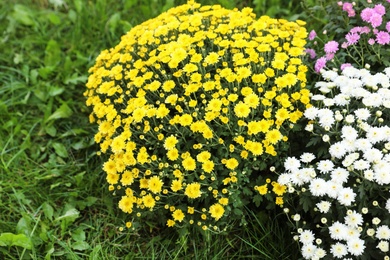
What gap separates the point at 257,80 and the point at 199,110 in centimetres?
29

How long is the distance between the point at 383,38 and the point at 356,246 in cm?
102

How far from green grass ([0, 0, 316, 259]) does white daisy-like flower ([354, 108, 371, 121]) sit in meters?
0.63

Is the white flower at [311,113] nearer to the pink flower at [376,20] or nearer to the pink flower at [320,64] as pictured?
the pink flower at [320,64]

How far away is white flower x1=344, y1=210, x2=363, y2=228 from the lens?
1.84m

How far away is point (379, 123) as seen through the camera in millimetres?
2029

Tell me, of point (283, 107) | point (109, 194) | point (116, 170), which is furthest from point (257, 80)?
point (109, 194)

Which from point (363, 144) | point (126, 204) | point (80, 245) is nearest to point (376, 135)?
point (363, 144)

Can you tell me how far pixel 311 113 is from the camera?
2070 mm

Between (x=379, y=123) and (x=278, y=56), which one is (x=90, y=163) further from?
(x=379, y=123)

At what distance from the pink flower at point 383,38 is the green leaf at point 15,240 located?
1.87 metres

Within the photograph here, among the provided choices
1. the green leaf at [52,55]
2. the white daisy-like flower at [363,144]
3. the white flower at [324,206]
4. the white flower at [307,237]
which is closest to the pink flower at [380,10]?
the white daisy-like flower at [363,144]

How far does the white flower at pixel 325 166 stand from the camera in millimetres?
1945

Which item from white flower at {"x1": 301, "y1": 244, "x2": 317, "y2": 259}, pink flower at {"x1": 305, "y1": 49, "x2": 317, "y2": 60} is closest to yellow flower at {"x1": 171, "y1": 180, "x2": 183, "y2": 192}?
white flower at {"x1": 301, "y1": 244, "x2": 317, "y2": 259}

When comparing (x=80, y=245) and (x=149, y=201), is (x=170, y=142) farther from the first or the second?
(x=80, y=245)
